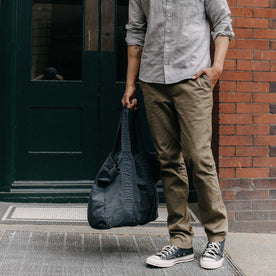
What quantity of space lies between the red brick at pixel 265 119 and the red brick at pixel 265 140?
5.0 inches

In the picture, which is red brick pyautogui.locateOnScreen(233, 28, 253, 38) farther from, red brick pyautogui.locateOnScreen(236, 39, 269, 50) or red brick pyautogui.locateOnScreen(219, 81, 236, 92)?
red brick pyautogui.locateOnScreen(219, 81, 236, 92)

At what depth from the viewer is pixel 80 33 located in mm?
5137

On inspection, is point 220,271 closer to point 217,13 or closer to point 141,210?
point 141,210

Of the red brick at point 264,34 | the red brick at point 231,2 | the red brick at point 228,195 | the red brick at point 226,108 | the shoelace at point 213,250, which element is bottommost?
the shoelace at point 213,250

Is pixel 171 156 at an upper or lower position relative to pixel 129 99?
lower

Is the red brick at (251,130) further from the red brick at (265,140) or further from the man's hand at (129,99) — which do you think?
the man's hand at (129,99)

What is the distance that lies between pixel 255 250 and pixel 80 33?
268 centimetres

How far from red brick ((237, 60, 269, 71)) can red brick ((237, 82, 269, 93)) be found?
12 cm

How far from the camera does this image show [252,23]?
4.34 metres

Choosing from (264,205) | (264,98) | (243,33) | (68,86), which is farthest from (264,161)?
(68,86)

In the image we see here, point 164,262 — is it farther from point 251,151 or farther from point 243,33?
point 243,33

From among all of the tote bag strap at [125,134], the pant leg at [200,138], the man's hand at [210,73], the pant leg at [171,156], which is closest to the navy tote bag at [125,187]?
the tote bag strap at [125,134]

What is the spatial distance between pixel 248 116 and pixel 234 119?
126 mm

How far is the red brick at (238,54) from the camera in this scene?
4316 mm
